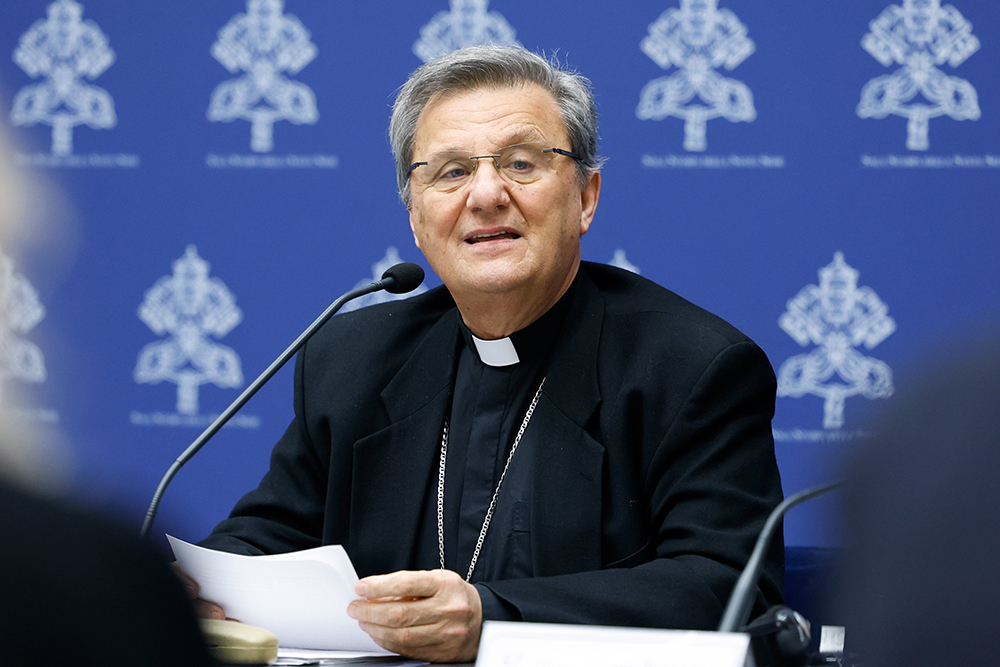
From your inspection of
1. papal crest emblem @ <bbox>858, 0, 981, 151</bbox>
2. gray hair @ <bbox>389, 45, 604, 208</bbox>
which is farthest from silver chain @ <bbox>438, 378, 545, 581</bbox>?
papal crest emblem @ <bbox>858, 0, 981, 151</bbox>

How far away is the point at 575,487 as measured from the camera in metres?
1.77

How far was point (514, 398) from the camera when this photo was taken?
1.97 metres

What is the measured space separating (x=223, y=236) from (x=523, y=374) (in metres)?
1.31

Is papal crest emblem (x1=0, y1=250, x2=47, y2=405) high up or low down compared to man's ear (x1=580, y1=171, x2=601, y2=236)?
down

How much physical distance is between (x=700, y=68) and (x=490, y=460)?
1.33m

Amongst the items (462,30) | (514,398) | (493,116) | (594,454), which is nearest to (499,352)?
(514,398)

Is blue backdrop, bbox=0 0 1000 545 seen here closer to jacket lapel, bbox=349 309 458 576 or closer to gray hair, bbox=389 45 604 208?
gray hair, bbox=389 45 604 208

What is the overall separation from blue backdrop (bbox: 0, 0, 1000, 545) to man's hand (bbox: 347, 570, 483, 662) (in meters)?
1.48

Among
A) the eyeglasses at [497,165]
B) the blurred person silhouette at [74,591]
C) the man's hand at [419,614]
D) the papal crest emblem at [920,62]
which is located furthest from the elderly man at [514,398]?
the blurred person silhouette at [74,591]

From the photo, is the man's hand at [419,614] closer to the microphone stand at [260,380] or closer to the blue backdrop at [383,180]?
the microphone stand at [260,380]

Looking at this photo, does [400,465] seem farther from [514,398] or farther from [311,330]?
[311,330]

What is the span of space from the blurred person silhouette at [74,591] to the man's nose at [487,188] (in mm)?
1484

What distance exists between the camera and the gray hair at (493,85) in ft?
6.42

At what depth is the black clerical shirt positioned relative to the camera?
1812mm
